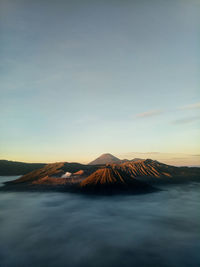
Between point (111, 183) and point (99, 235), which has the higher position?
point (111, 183)

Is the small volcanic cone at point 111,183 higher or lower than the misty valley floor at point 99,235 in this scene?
higher

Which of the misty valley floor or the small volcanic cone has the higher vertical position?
the small volcanic cone

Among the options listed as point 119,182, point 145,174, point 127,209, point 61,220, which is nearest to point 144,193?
point 119,182

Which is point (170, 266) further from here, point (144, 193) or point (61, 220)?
point (144, 193)

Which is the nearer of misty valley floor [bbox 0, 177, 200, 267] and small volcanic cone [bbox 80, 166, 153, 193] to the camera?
misty valley floor [bbox 0, 177, 200, 267]

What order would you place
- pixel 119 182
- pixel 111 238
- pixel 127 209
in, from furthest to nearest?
pixel 119 182 → pixel 127 209 → pixel 111 238
